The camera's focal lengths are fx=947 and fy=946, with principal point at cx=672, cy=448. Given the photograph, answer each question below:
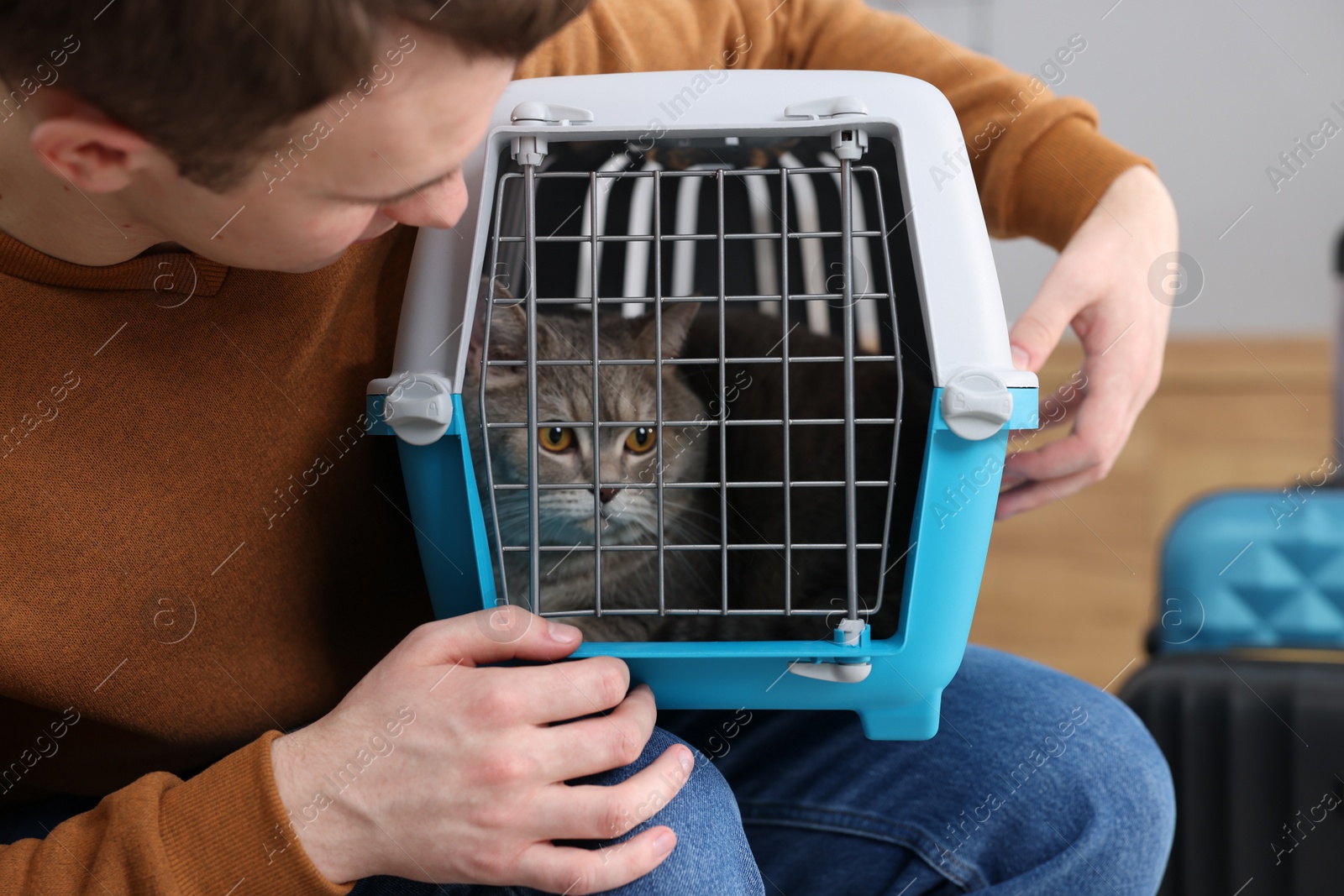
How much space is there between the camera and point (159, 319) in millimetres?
702

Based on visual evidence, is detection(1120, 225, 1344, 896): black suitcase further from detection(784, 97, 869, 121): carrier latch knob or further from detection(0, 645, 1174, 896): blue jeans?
detection(784, 97, 869, 121): carrier latch knob

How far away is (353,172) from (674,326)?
439 mm

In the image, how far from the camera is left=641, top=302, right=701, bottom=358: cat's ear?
931mm

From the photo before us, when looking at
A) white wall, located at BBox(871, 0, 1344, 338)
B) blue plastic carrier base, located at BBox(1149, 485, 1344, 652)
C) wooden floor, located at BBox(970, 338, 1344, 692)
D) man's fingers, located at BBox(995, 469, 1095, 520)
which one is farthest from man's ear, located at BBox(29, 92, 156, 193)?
wooden floor, located at BBox(970, 338, 1344, 692)

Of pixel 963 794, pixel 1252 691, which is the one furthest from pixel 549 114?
pixel 1252 691

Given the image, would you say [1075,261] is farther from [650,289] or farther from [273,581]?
[273,581]

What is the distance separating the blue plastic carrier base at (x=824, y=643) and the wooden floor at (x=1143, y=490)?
1.65 metres

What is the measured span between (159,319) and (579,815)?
470 millimetres

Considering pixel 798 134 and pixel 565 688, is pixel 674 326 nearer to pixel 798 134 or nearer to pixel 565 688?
pixel 798 134

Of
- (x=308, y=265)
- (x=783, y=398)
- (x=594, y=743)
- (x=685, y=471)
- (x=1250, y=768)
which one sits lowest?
(x=1250, y=768)

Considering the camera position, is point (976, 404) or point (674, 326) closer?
point (976, 404)

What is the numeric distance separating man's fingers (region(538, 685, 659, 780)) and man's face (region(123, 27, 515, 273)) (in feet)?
1.14

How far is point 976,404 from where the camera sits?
2.09 feet

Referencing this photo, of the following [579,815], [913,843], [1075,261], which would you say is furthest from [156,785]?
[1075,261]
